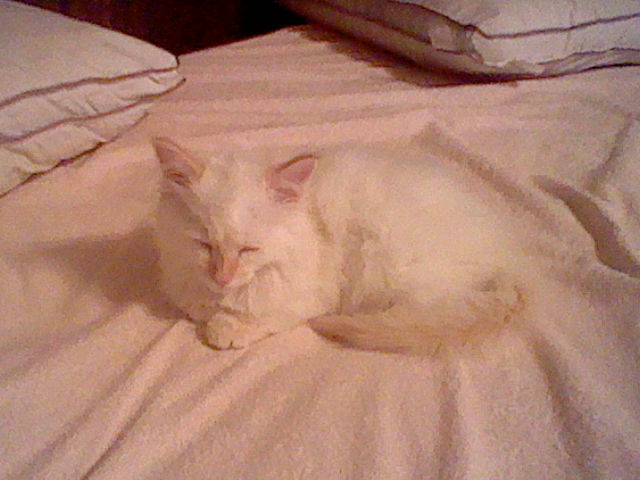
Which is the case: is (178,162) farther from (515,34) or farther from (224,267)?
(515,34)

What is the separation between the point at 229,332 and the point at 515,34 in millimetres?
1298

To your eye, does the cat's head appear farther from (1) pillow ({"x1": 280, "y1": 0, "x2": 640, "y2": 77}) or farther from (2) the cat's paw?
(1) pillow ({"x1": 280, "y1": 0, "x2": 640, "y2": 77})

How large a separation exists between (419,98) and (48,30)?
3.65 feet

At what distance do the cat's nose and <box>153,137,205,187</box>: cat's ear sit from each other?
0.48ft

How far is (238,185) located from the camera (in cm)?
87

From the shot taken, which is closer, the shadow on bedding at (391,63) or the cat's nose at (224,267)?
the cat's nose at (224,267)

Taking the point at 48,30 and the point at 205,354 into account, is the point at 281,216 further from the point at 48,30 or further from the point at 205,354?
the point at 48,30

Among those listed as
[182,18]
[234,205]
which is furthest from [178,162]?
[182,18]

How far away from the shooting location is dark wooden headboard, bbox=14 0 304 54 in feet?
6.23

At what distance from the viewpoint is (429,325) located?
2.75ft

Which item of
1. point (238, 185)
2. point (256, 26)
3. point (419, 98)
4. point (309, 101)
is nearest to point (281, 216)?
point (238, 185)

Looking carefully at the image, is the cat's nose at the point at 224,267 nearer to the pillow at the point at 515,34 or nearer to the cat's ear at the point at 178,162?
the cat's ear at the point at 178,162

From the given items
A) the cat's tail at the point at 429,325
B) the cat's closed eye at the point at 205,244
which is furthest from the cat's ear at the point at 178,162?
the cat's tail at the point at 429,325

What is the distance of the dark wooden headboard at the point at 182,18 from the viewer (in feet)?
6.23
